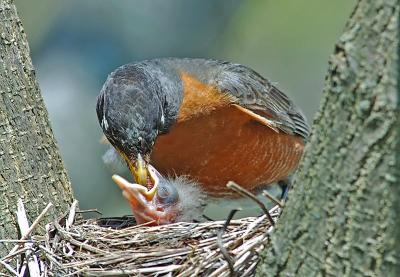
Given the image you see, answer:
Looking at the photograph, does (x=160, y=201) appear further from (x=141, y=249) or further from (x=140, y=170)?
(x=141, y=249)

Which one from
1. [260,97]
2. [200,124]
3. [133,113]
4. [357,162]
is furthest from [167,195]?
[357,162]

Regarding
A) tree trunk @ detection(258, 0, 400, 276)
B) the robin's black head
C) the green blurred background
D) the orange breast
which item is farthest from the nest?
the green blurred background

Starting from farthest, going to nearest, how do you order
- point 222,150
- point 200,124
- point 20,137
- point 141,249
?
point 222,150 < point 200,124 < point 20,137 < point 141,249

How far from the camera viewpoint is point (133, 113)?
416 cm

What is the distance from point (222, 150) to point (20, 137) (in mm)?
1534

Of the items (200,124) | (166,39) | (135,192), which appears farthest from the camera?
(166,39)

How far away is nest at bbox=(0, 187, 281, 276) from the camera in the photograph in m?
2.98

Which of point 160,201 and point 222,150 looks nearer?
point 160,201

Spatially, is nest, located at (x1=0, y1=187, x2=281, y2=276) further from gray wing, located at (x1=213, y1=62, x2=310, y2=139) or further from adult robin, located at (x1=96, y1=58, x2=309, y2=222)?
gray wing, located at (x1=213, y1=62, x2=310, y2=139)

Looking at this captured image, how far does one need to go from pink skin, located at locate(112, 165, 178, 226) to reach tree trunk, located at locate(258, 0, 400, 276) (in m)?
1.84

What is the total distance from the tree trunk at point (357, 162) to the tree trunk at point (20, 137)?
5.80 feet

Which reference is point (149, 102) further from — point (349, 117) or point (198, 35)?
point (198, 35)

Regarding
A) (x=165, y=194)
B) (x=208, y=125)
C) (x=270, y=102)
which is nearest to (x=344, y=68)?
(x=165, y=194)

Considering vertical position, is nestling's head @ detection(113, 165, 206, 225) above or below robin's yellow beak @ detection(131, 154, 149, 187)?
below
